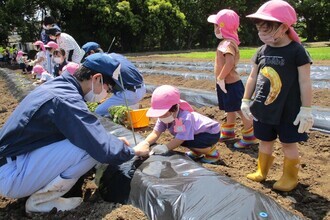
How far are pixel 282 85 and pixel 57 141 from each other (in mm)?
1737

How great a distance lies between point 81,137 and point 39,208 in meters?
0.71

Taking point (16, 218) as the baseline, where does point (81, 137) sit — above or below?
above

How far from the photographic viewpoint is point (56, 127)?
96.5 inches

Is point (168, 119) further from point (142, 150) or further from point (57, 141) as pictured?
point (57, 141)

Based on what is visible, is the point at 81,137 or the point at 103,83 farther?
the point at 103,83

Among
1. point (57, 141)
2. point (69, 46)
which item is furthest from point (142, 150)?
Result: point (69, 46)

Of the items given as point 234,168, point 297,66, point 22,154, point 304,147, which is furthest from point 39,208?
point 304,147

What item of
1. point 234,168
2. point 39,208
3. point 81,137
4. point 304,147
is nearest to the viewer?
point 81,137

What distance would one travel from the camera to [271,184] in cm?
302

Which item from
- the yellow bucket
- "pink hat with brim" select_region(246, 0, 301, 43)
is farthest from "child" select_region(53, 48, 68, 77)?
"pink hat with brim" select_region(246, 0, 301, 43)

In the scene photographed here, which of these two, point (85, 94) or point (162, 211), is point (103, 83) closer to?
point (85, 94)

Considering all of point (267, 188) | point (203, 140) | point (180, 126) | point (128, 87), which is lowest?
point (267, 188)

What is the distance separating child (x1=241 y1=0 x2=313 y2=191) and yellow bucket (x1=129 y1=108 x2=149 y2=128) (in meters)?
1.89

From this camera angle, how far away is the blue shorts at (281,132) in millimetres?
2742
